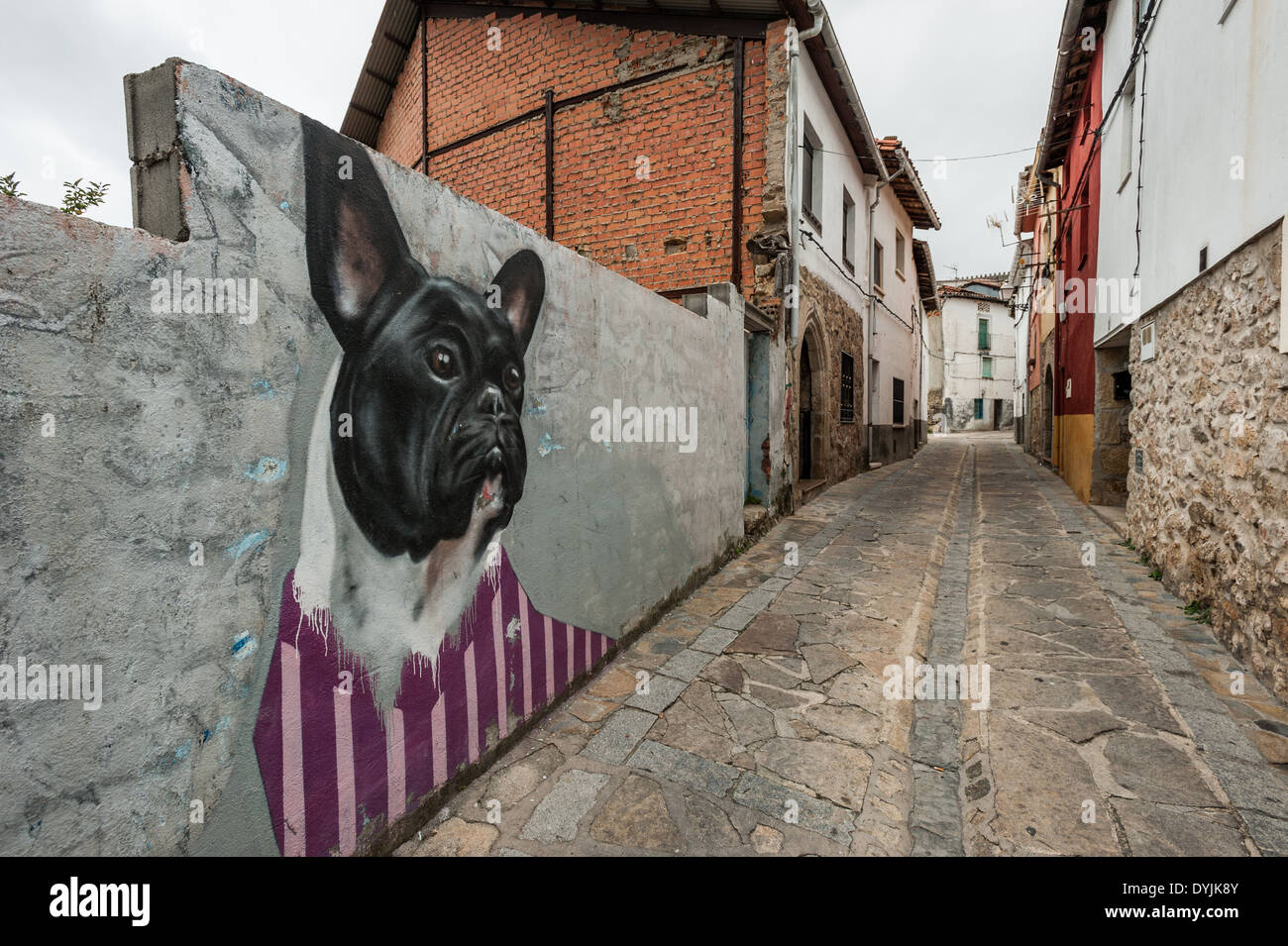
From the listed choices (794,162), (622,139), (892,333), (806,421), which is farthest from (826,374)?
(892,333)

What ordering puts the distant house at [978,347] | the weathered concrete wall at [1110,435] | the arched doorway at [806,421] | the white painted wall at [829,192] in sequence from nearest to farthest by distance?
the weathered concrete wall at [1110,435] → the white painted wall at [829,192] → the arched doorway at [806,421] → the distant house at [978,347]

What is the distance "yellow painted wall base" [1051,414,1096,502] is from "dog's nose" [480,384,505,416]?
833 cm

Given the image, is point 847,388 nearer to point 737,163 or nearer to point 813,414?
point 813,414

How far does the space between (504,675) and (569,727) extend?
0.50 metres

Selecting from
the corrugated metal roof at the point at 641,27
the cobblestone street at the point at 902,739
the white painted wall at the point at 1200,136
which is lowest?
the cobblestone street at the point at 902,739

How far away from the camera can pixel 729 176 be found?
7270 millimetres

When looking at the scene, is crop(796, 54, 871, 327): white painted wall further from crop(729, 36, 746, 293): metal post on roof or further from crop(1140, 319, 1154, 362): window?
crop(1140, 319, 1154, 362): window

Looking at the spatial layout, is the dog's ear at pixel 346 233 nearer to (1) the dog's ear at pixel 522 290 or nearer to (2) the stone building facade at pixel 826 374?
(1) the dog's ear at pixel 522 290

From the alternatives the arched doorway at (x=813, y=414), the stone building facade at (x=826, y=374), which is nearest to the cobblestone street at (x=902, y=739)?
the stone building facade at (x=826, y=374)

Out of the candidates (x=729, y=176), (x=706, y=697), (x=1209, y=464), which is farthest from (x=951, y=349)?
(x=706, y=697)

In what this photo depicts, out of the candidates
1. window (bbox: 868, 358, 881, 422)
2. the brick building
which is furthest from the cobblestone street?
window (bbox: 868, 358, 881, 422)

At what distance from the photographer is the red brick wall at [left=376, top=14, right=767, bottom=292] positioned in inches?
286

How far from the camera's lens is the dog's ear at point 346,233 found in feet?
5.88

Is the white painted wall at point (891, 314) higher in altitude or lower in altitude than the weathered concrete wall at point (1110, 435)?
higher
